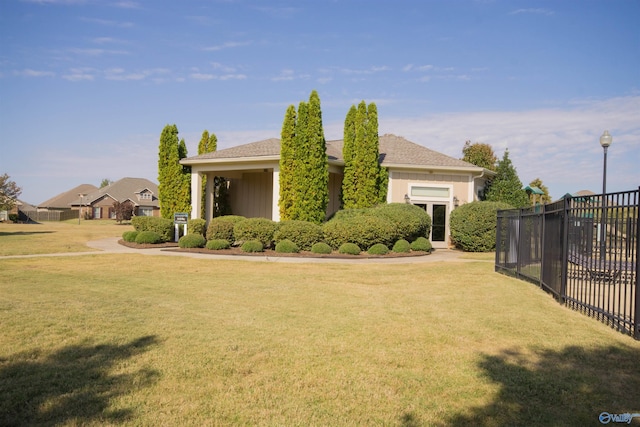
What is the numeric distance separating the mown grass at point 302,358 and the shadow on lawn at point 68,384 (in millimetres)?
18

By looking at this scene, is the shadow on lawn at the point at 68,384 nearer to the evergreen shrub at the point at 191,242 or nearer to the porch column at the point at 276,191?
the evergreen shrub at the point at 191,242

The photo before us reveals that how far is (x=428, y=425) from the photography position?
3908mm

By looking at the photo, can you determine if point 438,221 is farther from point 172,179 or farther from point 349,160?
point 172,179

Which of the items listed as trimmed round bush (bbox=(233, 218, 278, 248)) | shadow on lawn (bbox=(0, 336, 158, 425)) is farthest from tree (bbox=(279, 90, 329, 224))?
shadow on lawn (bbox=(0, 336, 158, 425))

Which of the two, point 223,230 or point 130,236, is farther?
point 130,236

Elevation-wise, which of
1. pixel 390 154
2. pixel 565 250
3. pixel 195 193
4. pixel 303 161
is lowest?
pixel 565 250

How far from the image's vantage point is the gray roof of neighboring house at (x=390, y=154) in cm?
2273

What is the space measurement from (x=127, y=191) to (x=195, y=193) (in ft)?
160

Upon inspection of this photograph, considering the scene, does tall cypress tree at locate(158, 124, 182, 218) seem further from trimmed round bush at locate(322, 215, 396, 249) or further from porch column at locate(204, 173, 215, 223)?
trimmed round bush at locate(322, 215, 396, 249)

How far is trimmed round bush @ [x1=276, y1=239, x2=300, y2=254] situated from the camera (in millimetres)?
18203

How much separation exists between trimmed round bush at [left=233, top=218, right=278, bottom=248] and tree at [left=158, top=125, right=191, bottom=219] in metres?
6.16

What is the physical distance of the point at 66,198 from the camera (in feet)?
249

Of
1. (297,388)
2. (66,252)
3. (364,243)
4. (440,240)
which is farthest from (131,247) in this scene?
(297,388)

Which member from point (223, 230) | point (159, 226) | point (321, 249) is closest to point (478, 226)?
point (321, 249)
